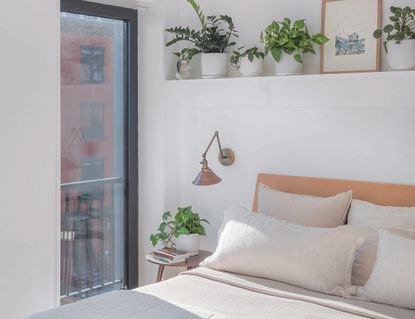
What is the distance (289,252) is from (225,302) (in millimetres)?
408

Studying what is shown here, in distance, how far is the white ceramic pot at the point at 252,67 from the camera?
12.0ft

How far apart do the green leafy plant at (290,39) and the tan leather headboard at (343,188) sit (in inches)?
25.5

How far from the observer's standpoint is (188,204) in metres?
4.12

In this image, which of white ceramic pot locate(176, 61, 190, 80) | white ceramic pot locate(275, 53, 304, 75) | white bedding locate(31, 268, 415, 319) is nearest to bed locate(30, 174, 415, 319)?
white bedding locate(31, 268, 415, 319)

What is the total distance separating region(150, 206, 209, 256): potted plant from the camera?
149 inches

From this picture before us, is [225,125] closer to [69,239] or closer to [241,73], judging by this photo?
[241,73]

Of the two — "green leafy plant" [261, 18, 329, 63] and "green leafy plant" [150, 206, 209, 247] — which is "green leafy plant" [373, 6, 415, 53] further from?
"green leafy plant" [150, 206, 209, 247]

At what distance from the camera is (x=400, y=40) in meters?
3.09

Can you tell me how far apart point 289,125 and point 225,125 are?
44 centimetres

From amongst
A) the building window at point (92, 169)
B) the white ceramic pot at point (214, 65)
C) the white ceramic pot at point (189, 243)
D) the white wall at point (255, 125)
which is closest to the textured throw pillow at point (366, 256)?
the white wall at point (255, 125)

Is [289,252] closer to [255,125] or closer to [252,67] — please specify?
[255,125]
